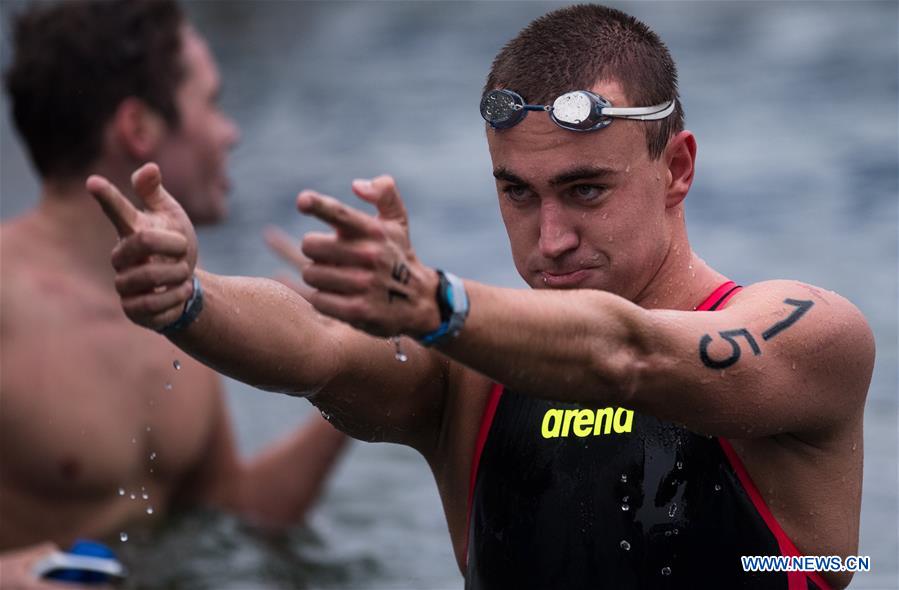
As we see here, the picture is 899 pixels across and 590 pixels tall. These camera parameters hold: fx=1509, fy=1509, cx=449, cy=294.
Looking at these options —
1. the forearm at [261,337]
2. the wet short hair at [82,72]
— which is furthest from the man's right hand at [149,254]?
the wet short hair at [82,72]

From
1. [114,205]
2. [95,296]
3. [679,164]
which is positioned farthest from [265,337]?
[95,296]

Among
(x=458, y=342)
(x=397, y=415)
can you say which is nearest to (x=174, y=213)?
(x=458, y=342)

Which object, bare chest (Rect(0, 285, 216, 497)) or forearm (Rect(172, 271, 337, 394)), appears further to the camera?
bare chest (Rect(0, 285, 216, 497))

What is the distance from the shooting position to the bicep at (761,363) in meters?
3.20

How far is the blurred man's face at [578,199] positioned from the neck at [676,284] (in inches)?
5.3

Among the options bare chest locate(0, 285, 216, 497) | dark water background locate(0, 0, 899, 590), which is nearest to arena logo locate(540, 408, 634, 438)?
bare chest locate(0, 285, 216, 497)

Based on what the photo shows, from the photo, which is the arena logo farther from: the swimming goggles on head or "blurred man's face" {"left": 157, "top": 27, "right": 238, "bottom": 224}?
"blurred man's face" {"left": 157, "top": 27, "right": 238, "bottom": 224}

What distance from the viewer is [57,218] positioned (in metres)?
6.04

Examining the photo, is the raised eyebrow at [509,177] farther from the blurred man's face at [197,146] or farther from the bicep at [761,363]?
the blurred man's face at [197,146]

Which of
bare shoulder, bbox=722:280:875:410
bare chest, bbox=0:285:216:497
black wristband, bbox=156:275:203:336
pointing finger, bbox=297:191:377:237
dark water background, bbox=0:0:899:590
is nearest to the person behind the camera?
pointing finger, bbox=297:191:377:237

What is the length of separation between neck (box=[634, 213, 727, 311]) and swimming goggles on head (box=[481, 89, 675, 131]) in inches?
12.8

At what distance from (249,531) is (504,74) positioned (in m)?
3.89

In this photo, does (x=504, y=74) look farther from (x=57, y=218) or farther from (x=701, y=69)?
(x=701, y=69)

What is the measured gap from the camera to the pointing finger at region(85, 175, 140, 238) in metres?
2.81
